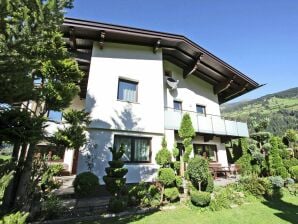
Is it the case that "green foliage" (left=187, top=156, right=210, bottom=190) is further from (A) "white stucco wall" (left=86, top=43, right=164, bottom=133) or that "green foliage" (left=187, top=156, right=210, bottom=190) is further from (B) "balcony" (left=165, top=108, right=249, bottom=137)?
(B) "balcony" (left=165, top=108, right=249, bottom=137)

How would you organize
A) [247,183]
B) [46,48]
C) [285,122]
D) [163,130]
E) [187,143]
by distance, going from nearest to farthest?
1. [46,48]
2. [187,143]
3. [247,183]
4. [163,130]
5. [285,122]

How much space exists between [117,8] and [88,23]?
2.13 meters

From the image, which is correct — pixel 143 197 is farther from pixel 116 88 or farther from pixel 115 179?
pixel 116 88

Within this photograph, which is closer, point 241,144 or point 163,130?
point 163,130

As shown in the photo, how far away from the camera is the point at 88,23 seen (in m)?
13.1

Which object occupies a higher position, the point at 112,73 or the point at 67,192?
the point at 112,73

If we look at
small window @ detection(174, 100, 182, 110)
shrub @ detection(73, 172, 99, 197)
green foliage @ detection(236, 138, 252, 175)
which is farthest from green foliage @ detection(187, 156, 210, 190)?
green foliage @ detection(236, 138, 252, 175)

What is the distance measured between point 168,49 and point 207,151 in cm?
979

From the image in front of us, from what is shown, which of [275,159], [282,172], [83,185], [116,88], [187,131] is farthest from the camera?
[275,159]

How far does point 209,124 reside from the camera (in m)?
17.0

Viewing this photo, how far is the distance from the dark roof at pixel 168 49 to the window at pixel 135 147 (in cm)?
590

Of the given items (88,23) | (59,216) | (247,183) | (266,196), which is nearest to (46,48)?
(88,23)

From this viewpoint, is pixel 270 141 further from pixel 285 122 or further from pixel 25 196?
pixel 285 122

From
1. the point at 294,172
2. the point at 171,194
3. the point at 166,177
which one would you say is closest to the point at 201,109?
the point at 294,172
